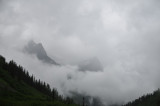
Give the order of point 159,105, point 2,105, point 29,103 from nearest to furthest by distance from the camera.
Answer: point 159,105, point 2,105, point 29,103

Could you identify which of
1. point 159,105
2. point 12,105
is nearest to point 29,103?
point 12,105

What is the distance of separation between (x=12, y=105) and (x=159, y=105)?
97895 millimetres

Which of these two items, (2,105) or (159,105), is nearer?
(159,105)

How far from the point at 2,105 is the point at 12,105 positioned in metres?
7.25

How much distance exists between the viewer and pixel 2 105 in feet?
581

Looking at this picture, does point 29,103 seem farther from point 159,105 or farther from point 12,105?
point 159,105

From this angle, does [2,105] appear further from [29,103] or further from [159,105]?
[159,105]

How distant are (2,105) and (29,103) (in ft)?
87.0

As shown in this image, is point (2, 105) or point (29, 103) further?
point (29, 103)

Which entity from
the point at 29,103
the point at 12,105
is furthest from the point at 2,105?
the point at 29,103

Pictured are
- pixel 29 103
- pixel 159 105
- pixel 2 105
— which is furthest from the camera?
pixel 29 103

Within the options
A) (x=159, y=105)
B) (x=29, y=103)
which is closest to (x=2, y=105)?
(x=29, y=103)

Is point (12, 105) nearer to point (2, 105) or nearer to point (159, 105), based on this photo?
point (2, 105)

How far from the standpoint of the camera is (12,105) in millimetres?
181875
